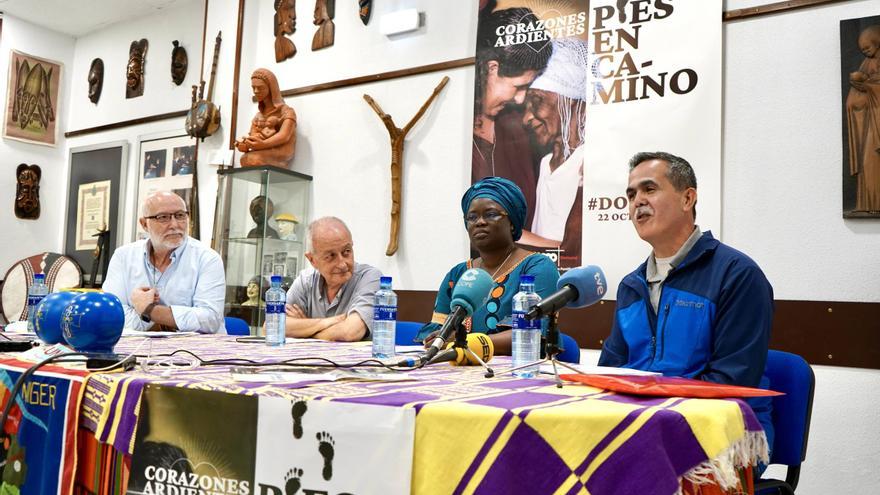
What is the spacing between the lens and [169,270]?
3350 mm

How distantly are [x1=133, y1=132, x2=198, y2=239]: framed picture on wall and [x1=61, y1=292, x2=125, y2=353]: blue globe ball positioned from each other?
156 inches

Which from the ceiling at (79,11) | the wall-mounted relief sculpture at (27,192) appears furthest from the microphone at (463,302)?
the wall-mounted relief sculpture at (27,192)

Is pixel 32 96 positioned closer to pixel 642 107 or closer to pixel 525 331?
pixel 642 107

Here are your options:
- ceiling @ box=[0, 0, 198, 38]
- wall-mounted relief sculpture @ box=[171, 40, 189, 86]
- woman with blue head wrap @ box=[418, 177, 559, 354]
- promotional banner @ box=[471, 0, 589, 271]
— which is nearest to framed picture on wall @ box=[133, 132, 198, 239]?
wall-mounted relief sculpture @ box=[171, 40, 189, 86]

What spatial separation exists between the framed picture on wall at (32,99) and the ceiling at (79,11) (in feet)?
1.23

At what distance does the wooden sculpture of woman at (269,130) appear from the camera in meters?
5.02

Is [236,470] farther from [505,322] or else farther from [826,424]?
[826,424]

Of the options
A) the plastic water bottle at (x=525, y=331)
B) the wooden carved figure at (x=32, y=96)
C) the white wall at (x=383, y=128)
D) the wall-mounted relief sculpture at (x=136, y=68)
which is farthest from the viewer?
the wooden carved figure at (x=32, y=96)

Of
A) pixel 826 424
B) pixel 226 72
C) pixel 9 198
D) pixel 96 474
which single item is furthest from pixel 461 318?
pixel 9 198

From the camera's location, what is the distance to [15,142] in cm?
675

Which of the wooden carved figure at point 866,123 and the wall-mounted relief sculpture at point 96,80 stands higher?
the wall-mounted relief sculpture at point 96,80

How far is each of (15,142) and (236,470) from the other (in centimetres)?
681

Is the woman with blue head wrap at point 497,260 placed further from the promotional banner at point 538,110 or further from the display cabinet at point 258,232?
the display cabinet at point 258,232

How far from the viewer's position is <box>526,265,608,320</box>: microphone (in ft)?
4.91
